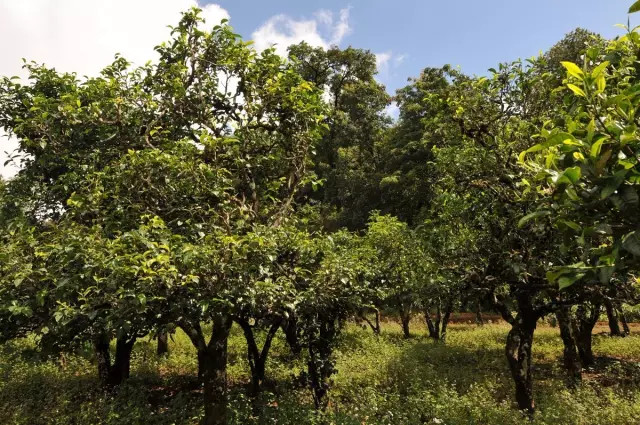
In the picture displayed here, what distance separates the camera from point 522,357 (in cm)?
1030

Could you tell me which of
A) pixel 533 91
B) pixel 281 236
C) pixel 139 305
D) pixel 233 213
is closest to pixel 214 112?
pixel 233 213

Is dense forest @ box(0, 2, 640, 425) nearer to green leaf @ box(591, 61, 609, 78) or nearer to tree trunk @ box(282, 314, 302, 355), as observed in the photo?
tree trunk @ box(282, 314, 302, 355)

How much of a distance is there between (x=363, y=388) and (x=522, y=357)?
5.00 meters

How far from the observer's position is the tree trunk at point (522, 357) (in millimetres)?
10242

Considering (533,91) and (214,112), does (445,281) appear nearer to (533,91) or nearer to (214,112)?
(533,91)

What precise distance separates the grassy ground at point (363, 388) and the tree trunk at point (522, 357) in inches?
19.2

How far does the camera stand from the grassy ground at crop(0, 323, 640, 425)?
9.36m

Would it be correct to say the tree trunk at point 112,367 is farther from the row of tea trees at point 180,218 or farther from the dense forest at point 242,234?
the row of tea trees at point 180,218

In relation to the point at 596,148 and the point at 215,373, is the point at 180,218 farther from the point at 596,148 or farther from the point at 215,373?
the point at 596,148

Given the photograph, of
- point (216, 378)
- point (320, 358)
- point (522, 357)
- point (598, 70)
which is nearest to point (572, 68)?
point (598, 70)

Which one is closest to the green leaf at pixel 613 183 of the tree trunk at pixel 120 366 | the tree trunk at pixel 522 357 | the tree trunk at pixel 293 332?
the tree trunk at pixel 293 332

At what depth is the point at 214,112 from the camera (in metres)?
9.34

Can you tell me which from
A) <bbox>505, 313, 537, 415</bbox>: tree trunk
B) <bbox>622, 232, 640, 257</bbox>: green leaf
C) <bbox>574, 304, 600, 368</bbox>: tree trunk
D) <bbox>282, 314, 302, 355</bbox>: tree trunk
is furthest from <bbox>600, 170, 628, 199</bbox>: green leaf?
<bbox>574, 304, 600, 368</bbox>: tree trunk

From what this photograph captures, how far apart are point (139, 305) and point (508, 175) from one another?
280 inches
